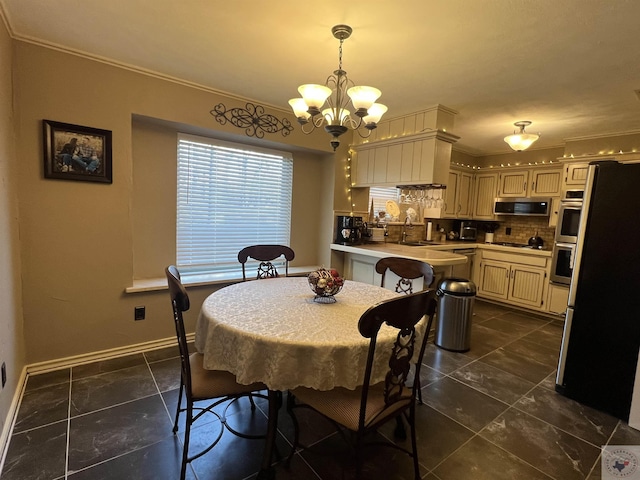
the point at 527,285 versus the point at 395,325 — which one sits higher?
the point at 395,325

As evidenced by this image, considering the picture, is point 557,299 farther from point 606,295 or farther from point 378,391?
point 378,391

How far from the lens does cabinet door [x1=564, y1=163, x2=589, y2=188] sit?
13.0ft

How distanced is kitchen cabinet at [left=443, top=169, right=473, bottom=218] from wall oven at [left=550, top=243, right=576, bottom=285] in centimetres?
147

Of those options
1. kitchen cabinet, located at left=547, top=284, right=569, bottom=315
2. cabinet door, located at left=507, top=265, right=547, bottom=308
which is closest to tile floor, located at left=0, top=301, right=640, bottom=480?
kitchen cabinet, located at left=547, top=284, right=569, bottom=315

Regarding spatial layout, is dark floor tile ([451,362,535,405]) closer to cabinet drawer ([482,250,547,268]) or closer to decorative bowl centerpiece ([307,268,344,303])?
decorative bowl centerpiece ([307,268,344,303])

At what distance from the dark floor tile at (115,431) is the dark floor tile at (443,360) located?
2139 mm

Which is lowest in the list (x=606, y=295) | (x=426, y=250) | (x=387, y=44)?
(x=606, y=295)

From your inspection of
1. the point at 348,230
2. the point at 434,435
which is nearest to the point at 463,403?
the point at 434,435

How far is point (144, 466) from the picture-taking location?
1561mm

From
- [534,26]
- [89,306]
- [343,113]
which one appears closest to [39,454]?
[89,306]

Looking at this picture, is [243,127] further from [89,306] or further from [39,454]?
[39,454]

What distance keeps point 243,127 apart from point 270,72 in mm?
740

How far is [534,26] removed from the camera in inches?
70.3

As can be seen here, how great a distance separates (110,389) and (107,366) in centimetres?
39
